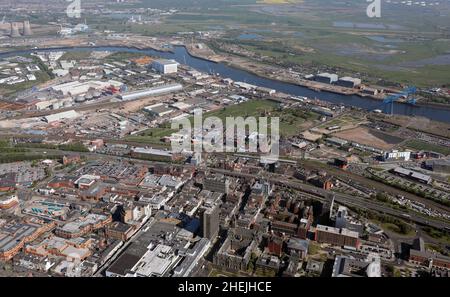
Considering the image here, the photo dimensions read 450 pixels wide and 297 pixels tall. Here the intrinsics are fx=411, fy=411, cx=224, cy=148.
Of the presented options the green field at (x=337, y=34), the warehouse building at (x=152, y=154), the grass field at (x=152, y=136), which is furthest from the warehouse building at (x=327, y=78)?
the warehouse building at (x=152, y=154)

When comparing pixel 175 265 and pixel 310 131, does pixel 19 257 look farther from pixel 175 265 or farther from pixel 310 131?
pixel 310 131

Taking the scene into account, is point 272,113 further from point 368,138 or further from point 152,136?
point 152,136

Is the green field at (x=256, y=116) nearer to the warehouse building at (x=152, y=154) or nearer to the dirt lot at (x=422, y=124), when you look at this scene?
the warehouse building at (x=152, y=154)

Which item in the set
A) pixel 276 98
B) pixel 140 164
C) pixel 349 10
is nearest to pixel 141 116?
pixel 140 164

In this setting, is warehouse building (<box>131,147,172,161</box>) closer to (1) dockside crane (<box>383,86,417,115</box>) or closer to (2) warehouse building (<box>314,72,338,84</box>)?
(1) dockside crane (<box>383,86,417,115</box>)

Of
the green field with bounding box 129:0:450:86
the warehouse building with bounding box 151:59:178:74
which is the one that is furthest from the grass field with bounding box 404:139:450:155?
the warehouse building with bounding box 151:59:178:74

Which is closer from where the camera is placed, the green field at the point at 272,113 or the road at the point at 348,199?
the road at the point at 348,199
